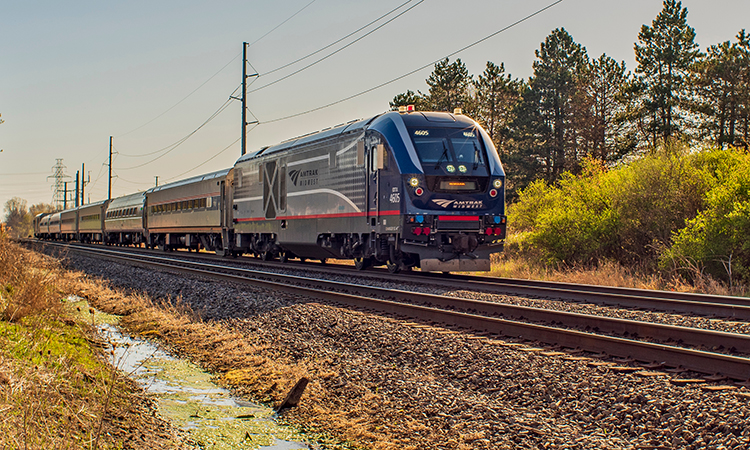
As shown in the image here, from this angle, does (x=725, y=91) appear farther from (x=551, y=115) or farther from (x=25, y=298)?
(x=25, y=298)

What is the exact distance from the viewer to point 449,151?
14547mm

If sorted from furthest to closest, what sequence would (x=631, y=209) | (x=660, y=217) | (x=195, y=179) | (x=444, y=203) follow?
(x=195, y=179) < (x=631, y=209) < (x=660, y=217) < (x=444, y=203)

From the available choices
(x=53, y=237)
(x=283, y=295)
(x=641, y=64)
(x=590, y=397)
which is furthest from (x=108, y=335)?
(x=53, y=237)

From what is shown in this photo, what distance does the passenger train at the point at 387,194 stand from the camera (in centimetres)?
1417

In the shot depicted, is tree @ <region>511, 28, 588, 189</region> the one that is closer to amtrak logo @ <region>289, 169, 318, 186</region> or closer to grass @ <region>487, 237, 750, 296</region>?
grass @ <region>487, 237, 750, 296</region>

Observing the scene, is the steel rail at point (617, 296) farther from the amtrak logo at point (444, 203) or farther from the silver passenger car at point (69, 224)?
the silver passenger car at point (69, 224)

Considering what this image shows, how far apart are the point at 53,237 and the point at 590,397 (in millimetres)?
72579

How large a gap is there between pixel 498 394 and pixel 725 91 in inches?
1577

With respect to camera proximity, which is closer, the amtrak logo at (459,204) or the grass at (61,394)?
the grass at (61,394)

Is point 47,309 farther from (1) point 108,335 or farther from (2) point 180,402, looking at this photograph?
(2) point 180,402

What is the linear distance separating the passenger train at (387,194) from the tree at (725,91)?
2952 cm

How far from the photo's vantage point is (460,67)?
159 ft

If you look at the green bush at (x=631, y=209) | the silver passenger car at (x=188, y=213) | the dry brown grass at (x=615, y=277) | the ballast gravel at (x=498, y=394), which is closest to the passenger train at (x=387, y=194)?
the dry brown grass at (x=615, y=277)

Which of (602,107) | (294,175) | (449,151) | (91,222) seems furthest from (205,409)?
(91,222)
